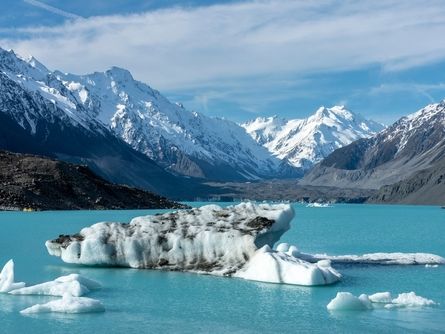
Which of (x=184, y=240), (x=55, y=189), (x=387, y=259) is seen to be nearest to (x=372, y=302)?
(x=184, y=240)

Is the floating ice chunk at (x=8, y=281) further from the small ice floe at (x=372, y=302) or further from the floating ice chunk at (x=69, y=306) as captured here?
the small ice floe at (x=372, y=302)

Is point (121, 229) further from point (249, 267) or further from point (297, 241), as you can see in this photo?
point (297, 241)

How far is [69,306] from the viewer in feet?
94.2

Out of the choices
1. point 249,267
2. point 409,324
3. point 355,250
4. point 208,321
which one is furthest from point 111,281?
point 355,250

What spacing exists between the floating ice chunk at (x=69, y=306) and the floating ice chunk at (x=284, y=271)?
10.8 m

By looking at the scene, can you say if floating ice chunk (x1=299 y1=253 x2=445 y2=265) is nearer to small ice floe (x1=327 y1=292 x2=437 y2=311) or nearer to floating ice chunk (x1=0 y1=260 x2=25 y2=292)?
small ice floe (x1=327 y1=292 x2=437 y2=311)

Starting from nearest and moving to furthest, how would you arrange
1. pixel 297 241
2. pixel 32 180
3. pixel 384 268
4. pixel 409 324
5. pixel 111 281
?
pixel 409 324, pixel 111 281, pixel 384 268, pixel 297 241, pixel 32 180

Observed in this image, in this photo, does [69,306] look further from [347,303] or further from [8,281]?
[347,303]

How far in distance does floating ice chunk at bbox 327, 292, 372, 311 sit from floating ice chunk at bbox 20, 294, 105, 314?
10.0 m

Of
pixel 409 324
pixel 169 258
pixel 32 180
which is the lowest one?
pixel 409 324

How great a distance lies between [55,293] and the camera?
1278 inches

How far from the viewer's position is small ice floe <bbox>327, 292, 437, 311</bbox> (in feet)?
98.1

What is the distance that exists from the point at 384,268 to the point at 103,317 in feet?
74.9

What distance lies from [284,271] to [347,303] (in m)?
7.07
